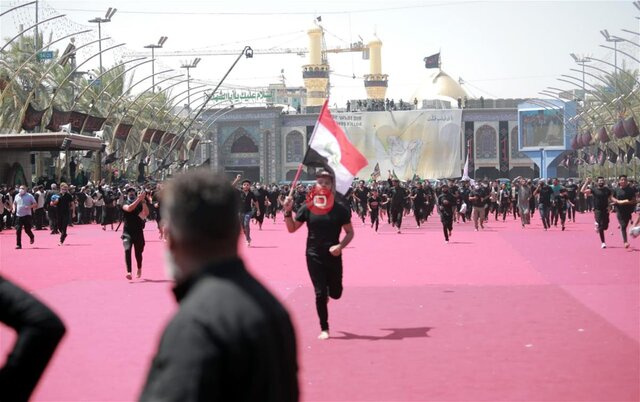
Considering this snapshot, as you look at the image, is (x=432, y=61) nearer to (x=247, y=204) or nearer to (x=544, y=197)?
(x=544, y=197)

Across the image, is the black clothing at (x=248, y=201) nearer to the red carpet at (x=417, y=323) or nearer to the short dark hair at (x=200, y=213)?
the red carpet at (x=417, y=323)

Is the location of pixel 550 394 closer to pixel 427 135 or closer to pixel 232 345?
pixel 232 345

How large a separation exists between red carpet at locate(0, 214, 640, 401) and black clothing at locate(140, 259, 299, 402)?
17.6ft

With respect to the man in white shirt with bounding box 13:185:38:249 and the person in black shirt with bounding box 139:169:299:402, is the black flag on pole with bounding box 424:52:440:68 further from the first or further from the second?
the person in black shirt with bounding box 139:169:299:402

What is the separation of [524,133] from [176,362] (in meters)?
95.9

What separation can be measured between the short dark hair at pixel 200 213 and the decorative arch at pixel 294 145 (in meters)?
109

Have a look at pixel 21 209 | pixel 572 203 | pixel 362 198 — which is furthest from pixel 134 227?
pixel 362 198

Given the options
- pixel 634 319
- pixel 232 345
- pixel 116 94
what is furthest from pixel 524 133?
pixel 232 345

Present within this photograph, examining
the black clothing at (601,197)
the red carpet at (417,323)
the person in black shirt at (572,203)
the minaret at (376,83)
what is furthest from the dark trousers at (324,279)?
the minaret at (376,83)

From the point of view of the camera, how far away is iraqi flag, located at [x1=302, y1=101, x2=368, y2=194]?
1363 centimetres

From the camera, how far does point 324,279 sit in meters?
11.1

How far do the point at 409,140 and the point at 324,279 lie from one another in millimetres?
69762

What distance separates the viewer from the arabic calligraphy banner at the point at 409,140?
79312mm

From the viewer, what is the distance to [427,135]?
8100cm
